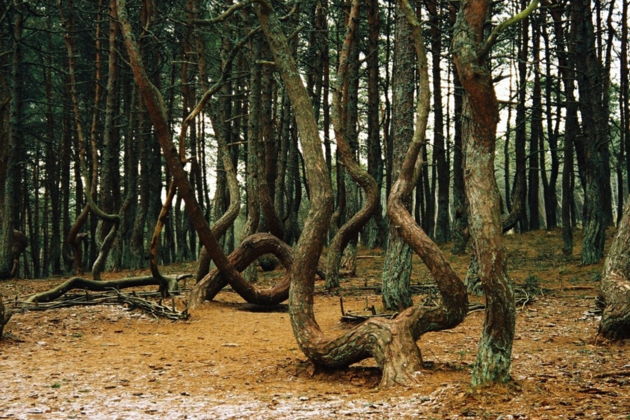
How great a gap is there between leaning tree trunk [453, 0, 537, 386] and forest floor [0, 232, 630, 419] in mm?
340

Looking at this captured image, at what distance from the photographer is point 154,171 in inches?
1033

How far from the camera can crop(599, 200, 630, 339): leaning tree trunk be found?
7.47m

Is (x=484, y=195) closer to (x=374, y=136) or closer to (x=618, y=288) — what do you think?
(x=618, y=288)

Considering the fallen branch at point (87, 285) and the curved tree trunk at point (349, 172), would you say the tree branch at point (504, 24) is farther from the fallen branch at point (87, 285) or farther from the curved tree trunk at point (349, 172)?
the fallen branch at point (87, 285)

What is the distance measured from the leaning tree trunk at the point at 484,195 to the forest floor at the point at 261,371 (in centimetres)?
34

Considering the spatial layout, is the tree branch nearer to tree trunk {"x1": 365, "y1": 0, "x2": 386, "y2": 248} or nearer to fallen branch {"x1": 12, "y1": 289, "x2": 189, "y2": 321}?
fallen branch {"x1": 12, "y1": 289, "x2": 189, "y2": 321}

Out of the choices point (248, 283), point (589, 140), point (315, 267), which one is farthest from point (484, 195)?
point (589, 140)

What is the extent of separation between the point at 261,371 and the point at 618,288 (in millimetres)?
4680

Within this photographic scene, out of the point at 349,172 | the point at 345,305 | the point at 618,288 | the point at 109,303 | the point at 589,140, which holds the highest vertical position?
the point at 589,140

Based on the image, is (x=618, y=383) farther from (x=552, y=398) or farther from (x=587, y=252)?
(x=587, y=252)

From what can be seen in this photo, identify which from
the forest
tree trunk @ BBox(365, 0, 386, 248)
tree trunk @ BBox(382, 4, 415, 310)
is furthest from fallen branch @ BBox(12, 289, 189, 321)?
tree trunk @ BBox(365, 0, 386, 248)

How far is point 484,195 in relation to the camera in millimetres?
5383

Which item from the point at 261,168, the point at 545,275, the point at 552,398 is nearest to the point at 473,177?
the point at 552,398

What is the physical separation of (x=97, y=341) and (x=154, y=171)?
17727mm
